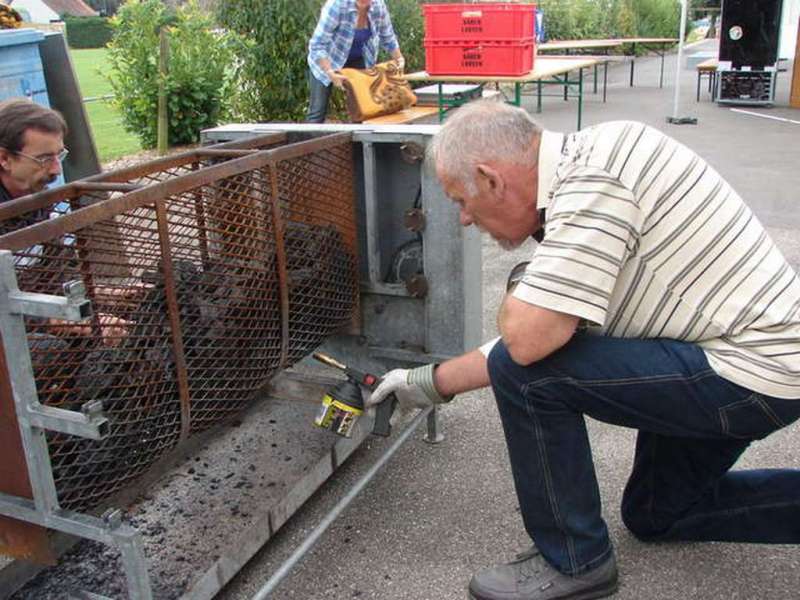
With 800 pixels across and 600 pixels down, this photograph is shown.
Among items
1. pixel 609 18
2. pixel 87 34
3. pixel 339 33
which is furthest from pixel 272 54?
pixel 87 34

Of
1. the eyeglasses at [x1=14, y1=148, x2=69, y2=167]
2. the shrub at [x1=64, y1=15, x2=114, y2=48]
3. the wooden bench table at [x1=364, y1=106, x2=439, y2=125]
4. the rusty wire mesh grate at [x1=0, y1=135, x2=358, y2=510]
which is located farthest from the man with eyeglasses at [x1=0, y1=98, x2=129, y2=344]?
the shrub at [x1=64, y1=15, x2=114, y2=48]

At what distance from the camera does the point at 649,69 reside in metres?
19.4

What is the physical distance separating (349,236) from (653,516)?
1356 millimetres

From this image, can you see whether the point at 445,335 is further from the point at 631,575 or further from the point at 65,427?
the point at 65,427

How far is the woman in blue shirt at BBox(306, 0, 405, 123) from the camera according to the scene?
21.4ft

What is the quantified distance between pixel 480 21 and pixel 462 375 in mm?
6024

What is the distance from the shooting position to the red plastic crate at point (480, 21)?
7383 mm

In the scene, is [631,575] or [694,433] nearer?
[694,433]

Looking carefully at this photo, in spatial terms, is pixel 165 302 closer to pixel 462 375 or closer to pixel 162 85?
pixel 462 375

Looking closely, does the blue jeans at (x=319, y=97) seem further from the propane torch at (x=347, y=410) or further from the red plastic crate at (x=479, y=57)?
the propane torch at (x=347, y=410)

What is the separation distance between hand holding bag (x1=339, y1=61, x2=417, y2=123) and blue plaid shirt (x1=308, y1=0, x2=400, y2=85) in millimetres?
163

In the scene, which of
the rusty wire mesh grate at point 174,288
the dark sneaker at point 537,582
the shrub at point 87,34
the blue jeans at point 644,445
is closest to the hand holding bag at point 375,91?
the rusty wire mesh grate at point 174,288

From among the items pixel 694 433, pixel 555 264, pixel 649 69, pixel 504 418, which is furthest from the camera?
pixel 649 69

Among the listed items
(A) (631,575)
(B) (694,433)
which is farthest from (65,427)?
(A) (631,575)
